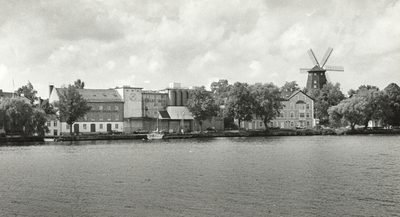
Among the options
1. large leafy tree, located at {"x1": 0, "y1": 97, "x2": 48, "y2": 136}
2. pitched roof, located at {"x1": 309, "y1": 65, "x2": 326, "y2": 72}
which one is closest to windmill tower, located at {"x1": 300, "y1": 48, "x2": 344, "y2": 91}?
pitched roof, located at {"x1": 309, "y1": 65, "x2": 326, "y2": 72}

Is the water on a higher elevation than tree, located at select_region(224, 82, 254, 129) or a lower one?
lower

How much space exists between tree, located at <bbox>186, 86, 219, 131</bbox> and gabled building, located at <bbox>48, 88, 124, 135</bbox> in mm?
17846

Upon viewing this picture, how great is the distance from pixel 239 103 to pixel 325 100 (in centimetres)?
4026

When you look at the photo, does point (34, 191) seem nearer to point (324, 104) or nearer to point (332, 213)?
point (332, 213)

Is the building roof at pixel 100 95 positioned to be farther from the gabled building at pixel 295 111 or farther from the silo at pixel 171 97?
the gabled building at pixel 295 111

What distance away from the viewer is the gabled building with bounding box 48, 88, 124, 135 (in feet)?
408

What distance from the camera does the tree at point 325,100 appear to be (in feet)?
500

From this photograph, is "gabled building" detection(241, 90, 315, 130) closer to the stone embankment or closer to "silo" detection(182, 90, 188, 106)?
the stone embankment

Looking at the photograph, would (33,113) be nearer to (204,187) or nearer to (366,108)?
(204,187)

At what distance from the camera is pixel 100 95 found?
129 metres

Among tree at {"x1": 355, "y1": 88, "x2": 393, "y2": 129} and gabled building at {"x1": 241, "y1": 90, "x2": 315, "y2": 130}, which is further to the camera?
gabled building at {"x1": 241, "y1": 90, "x2": 315, "y2": 130}

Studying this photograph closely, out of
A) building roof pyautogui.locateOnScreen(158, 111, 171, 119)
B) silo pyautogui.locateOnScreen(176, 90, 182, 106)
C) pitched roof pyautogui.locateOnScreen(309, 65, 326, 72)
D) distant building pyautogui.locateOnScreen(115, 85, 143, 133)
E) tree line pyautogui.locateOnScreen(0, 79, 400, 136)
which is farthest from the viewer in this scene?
pitched roof pyautogui.locateOnScreen(309, 65, 326, 72)

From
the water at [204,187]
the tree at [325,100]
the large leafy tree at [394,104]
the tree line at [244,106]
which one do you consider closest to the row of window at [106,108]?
the tree line at [244,106]

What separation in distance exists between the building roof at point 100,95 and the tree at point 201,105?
60.6ft
